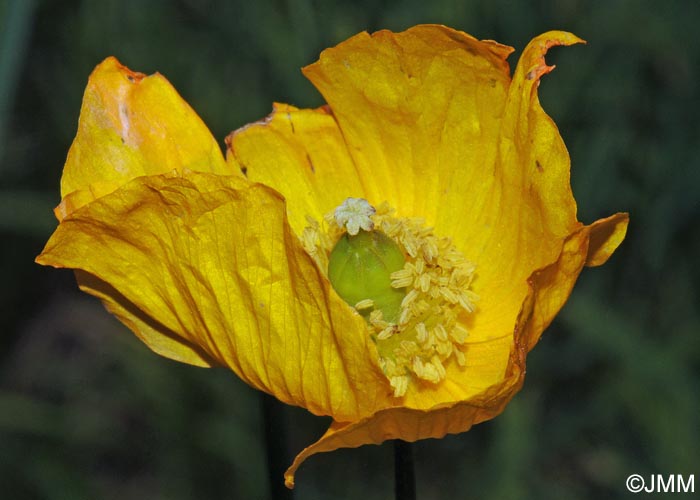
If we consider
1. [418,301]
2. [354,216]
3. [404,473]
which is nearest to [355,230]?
[354,216]

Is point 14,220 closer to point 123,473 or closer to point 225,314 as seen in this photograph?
point 123,473

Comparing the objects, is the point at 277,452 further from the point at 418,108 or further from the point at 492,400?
the point at 418,108

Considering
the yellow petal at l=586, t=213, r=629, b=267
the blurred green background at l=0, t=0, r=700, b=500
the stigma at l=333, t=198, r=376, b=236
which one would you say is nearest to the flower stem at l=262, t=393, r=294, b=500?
the stigma at l=333, t=198, r=376, b=236

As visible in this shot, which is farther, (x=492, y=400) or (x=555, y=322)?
(x=555, y=322)

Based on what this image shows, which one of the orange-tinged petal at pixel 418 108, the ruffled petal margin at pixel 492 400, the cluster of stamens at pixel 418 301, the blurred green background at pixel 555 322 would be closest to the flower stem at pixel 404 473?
the ruffled petal margin at pixel 492 400

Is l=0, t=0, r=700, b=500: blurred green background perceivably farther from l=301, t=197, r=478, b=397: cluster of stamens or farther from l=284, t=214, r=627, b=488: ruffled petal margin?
l=284, t=214, r=627, b=488: ruffled petal margin

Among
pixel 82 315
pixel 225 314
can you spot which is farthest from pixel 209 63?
pixel 225 314

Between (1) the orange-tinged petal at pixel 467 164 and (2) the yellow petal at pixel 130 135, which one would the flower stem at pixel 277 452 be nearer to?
(1) the orange-tinged petal at pixel 467 164
